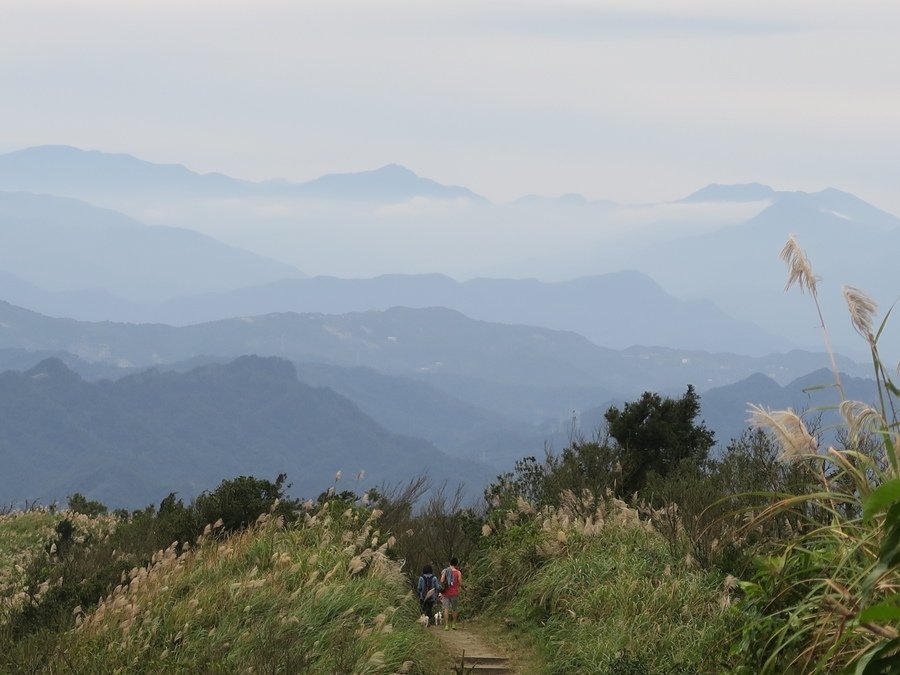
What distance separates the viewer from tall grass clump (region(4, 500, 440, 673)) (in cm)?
1188

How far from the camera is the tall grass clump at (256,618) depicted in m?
11.9

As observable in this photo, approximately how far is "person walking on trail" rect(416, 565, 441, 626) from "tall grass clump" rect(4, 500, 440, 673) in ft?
6.73

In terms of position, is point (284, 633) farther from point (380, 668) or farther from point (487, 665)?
point (487, 665)

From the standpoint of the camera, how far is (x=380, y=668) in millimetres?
12711

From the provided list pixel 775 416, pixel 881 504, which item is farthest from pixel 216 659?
pixel 881 504

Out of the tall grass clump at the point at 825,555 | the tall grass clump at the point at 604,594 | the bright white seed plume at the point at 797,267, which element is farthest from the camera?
the tall grass clump at the point at 604,594

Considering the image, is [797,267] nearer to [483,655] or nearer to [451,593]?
[483,655]

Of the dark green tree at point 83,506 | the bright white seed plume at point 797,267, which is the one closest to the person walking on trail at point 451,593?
the bright white seed plume at point 797,267

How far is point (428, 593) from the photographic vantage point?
61.1ft

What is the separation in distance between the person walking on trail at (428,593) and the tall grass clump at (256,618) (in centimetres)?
205

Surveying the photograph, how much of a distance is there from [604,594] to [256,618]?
4798 millimetres

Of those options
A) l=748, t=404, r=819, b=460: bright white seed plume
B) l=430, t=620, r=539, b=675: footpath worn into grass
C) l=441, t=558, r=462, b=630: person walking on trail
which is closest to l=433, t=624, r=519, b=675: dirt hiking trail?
l=430, t=620, r=539, b=675: footpath worn into grass

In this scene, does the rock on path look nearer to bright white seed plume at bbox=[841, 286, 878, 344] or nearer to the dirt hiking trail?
the dirt hiking trail

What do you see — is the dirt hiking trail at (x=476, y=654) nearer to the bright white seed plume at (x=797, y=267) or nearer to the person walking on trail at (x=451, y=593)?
the person walking on trail at (x=451, y=593)
